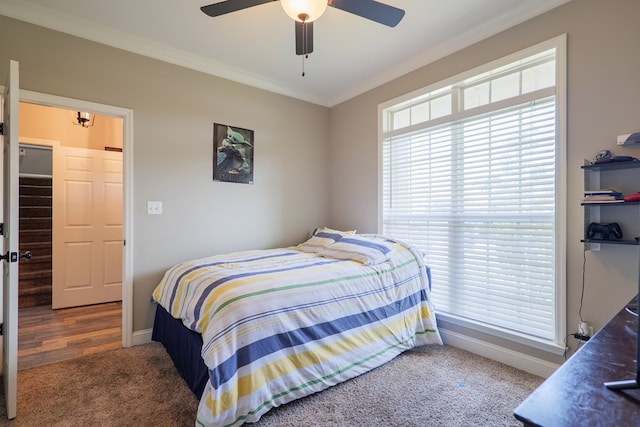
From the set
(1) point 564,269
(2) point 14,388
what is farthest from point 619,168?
(2) point 14,388

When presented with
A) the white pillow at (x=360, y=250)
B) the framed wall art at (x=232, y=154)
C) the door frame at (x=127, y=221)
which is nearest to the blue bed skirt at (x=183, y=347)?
the door frame at (x=127, y=221)

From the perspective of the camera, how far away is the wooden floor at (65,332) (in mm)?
2564

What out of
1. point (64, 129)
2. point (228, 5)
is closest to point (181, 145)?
point (228, 5)

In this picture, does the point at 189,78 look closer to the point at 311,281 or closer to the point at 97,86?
the point at 97,86

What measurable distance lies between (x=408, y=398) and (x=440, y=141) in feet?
7.03

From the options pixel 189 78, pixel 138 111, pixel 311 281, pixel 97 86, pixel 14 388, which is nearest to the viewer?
pixel 14 388

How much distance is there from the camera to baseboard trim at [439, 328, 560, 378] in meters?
2.18

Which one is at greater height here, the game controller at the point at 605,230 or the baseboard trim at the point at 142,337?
the game controller at the point at 605,230

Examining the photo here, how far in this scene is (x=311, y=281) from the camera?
6.81 ft

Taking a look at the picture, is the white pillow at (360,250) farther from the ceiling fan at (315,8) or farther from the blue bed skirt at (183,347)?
the ceiling fan at (315,8)

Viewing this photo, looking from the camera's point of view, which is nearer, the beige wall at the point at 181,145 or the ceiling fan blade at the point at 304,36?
the ceiling fan blade at the point at 304,36

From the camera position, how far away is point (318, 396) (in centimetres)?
195

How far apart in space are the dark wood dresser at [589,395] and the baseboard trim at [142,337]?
303cm

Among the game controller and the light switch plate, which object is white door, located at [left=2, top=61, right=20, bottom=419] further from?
the game controller
